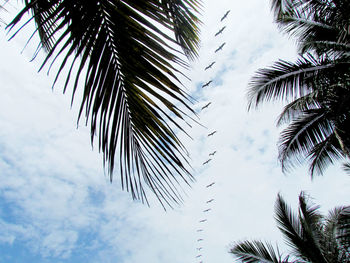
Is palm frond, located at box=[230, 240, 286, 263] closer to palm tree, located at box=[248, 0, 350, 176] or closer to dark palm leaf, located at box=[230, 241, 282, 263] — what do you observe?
dark palm leaf, located at box=[230, 241, 282, 263]

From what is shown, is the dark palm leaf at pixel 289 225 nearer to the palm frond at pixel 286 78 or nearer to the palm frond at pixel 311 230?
the palm frond at pixel 311 230

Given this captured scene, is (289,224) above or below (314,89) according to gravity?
below

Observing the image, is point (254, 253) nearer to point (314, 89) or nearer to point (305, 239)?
point (305, 239)

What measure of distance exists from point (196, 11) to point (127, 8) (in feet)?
1.80

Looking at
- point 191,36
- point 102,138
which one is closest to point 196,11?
point 191,36

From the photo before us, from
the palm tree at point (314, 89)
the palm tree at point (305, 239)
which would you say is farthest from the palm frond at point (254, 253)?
the palm tree at point (314, 89)

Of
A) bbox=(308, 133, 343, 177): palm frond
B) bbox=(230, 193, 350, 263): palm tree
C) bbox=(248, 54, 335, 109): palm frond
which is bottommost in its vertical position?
bbox=(230, 193, 350, 263): palm tree

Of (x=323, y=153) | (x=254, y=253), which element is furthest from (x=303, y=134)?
(x=254, y=253)

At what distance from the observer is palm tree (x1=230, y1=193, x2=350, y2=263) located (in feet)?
23.4

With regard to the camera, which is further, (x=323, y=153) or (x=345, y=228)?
(x=323, y=153)

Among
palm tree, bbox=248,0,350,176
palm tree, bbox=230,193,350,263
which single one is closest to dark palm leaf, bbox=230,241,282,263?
palm tree, bbox=230,193,350,263

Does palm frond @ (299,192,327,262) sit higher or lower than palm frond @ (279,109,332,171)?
lower

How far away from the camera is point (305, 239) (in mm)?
7516

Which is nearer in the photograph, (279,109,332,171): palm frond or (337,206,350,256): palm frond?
(337,206,350,256): palm frond
